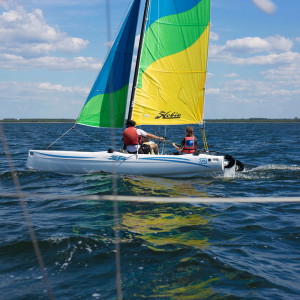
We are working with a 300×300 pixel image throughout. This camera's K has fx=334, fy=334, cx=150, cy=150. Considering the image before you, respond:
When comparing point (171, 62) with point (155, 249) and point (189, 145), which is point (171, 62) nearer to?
point (189, 145)

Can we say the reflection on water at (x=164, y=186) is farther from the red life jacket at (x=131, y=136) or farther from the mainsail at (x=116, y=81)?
the mainsail at (x=116, y=81)

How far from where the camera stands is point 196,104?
12180 mm

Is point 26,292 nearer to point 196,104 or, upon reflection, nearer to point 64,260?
point 64,260

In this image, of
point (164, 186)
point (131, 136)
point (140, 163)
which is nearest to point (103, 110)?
point (131, 136)

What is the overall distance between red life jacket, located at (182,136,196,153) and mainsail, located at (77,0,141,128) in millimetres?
2393

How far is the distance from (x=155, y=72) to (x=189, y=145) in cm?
284

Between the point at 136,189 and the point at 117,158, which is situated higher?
the point at 117,158

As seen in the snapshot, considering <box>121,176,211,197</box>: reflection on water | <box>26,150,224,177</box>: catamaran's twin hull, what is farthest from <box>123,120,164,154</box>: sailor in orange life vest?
<box>121,176,211,197</box>: reflection on water

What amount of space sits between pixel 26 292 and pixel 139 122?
8355 mm

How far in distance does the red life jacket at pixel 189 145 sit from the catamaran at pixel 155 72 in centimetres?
34

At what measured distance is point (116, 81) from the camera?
11.4 meters

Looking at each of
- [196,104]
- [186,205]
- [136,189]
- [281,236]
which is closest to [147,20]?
[196,104]

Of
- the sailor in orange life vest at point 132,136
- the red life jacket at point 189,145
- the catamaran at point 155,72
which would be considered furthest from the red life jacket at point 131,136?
the red life jacket at point 189,145

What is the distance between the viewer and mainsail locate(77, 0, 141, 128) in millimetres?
11375
